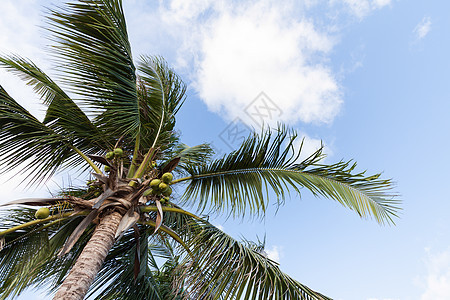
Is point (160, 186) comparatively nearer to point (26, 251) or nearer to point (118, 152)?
point (118, 152)

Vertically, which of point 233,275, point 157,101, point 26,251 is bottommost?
point 26,251

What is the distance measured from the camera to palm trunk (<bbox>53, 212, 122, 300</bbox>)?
226cm

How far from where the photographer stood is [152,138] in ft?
14.1

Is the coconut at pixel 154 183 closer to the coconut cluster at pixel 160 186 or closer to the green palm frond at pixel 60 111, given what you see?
the coconut cluster at pixel 160 186

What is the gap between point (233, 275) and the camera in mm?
3043

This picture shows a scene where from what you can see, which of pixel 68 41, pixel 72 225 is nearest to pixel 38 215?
pixel 72 225

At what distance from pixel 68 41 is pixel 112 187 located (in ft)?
5.87

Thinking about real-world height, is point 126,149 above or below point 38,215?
above

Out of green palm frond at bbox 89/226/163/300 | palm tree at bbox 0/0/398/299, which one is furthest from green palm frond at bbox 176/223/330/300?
green palm frond at bbox 89/226/163/300

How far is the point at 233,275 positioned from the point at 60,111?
9.03 feet

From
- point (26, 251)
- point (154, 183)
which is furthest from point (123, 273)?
point (154, 183)

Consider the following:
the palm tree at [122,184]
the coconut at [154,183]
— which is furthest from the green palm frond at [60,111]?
the coconut at [154,183]

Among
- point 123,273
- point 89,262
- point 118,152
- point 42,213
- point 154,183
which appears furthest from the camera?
point 123,273

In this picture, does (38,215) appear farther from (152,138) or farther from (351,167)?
(351,167)
